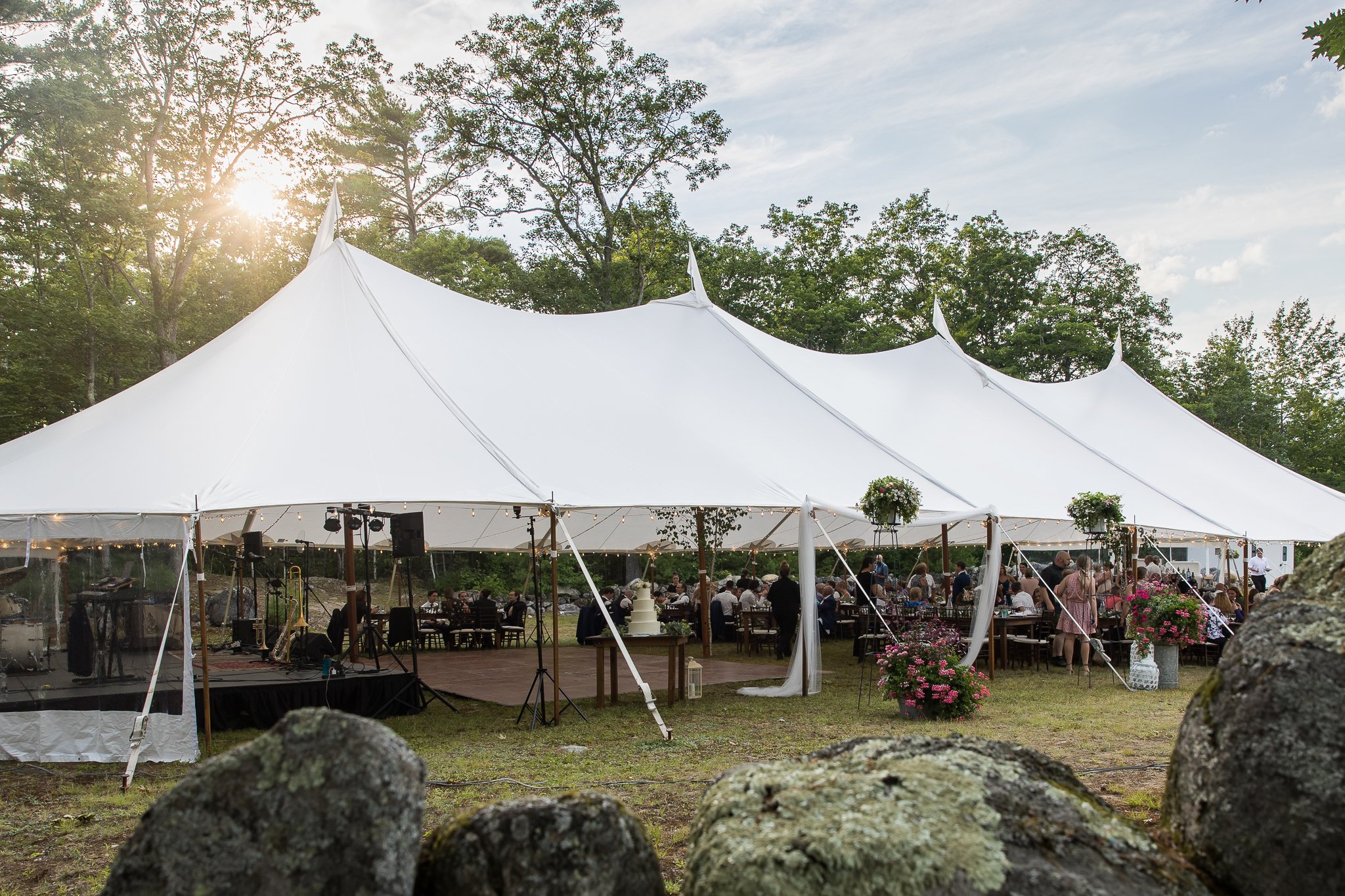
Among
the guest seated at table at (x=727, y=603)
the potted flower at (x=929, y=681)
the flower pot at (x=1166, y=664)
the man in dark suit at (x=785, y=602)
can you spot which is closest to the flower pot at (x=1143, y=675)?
the flower pot at (x=1166, y=664)

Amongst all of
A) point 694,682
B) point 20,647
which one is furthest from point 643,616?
point 20,647

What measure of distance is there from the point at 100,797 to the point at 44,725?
1.49 meters

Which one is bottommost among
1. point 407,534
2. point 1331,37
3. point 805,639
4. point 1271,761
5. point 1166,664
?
point 1166,664

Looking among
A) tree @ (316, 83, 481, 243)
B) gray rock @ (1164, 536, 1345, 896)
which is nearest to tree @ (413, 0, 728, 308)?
tree @ (316, 83, 481, 243)

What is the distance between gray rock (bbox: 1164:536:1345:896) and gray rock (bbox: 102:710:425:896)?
75.7 inches

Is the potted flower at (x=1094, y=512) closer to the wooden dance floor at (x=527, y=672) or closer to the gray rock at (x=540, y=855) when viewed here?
the wooden dance floor at (x=527, y=672)

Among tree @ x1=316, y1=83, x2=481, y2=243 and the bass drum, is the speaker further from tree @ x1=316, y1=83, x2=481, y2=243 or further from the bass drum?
tree @ x1=316, y1=83, x2=481, y2=243

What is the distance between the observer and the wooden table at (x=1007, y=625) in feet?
39.1

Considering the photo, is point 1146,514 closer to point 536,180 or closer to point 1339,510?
point 1339,510

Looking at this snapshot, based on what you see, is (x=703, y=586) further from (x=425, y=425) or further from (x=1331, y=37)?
(x=1331, y=37)

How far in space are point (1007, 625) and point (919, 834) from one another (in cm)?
1038

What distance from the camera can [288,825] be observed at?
221 cm

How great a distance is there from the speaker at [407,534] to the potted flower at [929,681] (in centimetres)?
399

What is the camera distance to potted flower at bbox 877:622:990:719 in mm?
8180
